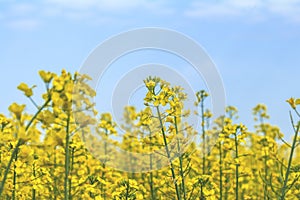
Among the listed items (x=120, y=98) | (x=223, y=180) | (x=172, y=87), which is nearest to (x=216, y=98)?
(x=172, y=87)

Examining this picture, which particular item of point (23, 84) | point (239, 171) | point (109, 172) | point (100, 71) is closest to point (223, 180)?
point (239, 171)

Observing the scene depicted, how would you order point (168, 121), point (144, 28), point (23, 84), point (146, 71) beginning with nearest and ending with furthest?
1. point (23, 84)
2. point (168, 121)
3. point (146, 71)
4. point (144, 28)

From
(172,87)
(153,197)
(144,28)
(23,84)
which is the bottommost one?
(153,197)

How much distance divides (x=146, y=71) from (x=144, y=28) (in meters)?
0.70

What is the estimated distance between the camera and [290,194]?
7.78 m

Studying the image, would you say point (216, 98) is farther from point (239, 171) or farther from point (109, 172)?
point (109, 172)

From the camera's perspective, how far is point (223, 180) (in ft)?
24.3

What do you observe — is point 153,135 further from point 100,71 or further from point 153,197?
point 153,197

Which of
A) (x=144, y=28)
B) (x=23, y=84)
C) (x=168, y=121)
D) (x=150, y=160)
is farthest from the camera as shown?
(x=150, y=160)

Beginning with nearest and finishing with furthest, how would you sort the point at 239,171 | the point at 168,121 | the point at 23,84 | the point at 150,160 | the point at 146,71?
the point at 23,84
the point at 168,121
the point at 146,71
the point at 239,171
the point at 150,160

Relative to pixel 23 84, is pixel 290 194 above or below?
below

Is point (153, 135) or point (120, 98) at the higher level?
point (120, 98)

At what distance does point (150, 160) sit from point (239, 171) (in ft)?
Answer: 4.56

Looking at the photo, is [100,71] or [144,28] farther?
[144,28]
